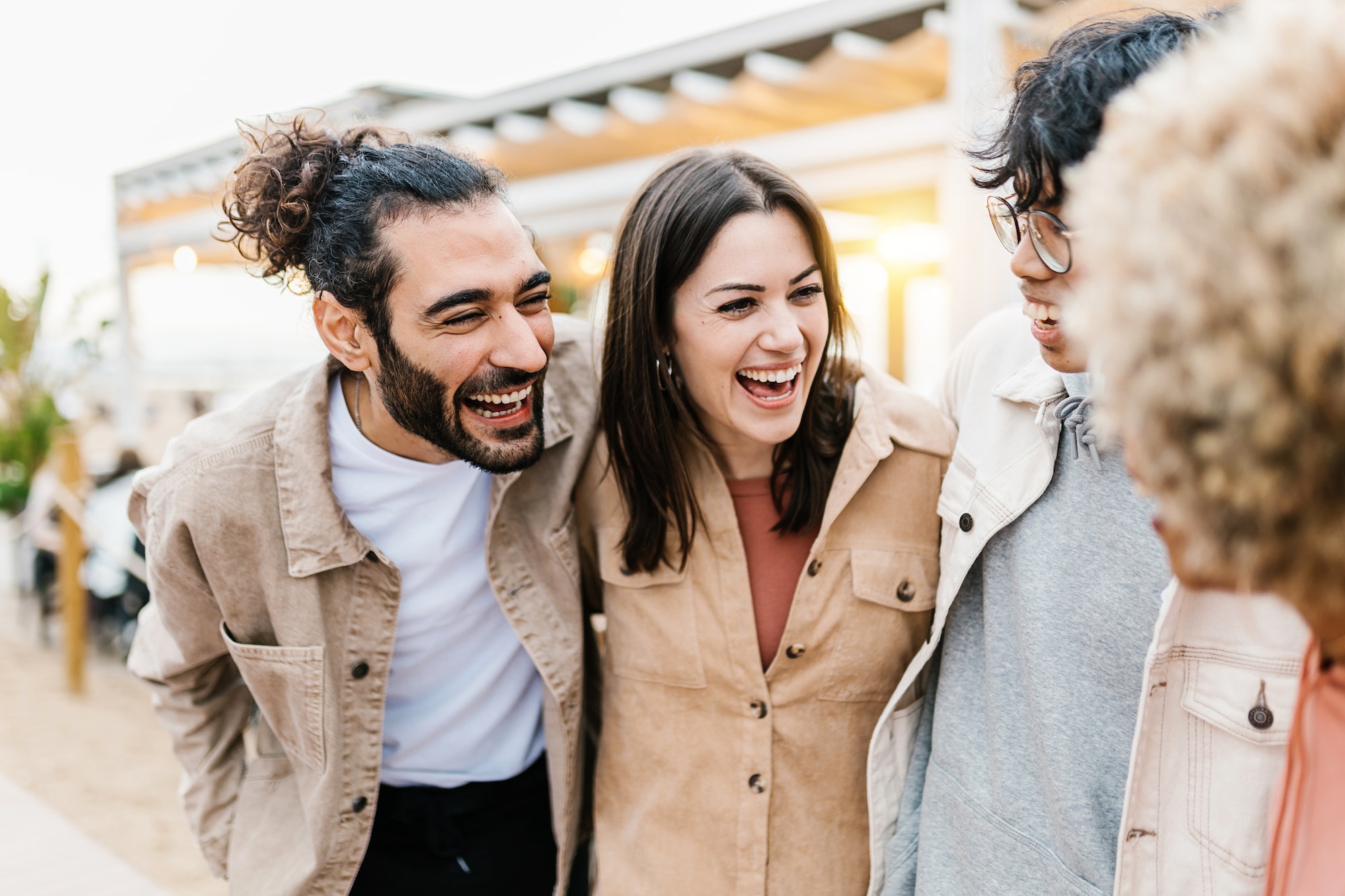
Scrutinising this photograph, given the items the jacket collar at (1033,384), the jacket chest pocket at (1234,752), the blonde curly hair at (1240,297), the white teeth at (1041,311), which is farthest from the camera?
the jacket collar at (1033,384)

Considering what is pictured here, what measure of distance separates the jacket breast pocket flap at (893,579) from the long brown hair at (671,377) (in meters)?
0.14

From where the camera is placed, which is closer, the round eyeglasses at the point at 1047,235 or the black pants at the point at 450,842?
the round eyeglasses at the point at 1047,235

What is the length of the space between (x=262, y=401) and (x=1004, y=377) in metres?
1.56

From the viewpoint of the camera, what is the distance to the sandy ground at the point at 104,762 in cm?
433

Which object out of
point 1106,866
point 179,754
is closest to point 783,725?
point 1106,866

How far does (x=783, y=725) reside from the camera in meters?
1.72

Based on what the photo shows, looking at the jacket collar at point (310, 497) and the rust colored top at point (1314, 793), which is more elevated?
the jacket collar at point (310, 497)

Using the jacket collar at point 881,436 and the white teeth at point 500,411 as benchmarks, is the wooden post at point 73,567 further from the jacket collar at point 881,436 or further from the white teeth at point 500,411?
the jacket collar at point 881,436

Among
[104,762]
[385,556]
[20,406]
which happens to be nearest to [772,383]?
[385,556]

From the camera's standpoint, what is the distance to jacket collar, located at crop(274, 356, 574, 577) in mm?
1804

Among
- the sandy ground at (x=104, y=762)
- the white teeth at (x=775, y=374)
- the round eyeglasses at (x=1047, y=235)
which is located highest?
the round eyeglasses at (x=1047, y=235)

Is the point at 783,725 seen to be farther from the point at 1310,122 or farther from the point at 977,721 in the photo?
the point at 1310,122

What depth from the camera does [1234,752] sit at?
3.82 ft

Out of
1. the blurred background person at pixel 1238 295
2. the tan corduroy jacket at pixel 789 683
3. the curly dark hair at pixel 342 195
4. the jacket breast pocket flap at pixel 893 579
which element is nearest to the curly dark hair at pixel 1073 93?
the blurred background person at pixel 1238 295
